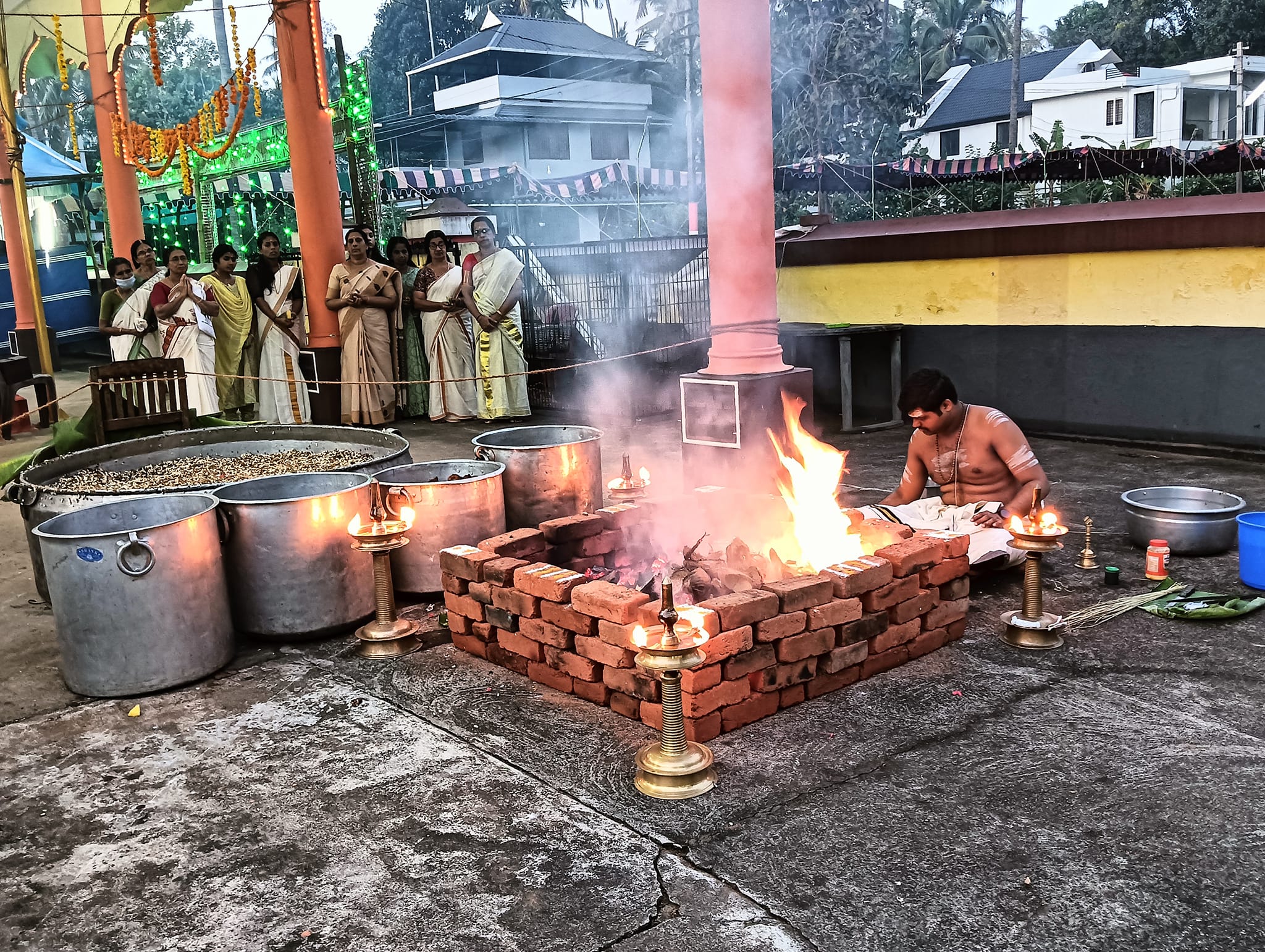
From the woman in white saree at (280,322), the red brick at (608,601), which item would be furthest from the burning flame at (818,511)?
the woman in white saree at (280,322)

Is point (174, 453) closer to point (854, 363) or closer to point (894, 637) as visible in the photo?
point (894, 637)

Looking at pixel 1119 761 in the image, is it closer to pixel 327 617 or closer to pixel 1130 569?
pixel 1130 569

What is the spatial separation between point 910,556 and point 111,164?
51.3ft

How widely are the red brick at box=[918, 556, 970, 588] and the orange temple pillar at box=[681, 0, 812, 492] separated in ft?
7.78

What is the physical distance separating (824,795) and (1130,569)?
2846 millimetres

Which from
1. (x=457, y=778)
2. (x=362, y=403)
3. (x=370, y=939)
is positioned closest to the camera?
(x=370, y=939)

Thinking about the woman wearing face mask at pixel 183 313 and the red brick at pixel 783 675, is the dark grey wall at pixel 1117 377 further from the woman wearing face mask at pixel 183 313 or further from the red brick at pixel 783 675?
the woman wearing face mask at pixel 183 313

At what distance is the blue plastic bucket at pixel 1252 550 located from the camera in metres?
4.82

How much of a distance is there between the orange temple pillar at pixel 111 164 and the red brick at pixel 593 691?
1432 cm

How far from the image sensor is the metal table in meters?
9.62

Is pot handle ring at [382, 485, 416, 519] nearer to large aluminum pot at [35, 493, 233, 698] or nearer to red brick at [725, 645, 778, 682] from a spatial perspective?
large aluminum pot at [35, 493, 233, 698]

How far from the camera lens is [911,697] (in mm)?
4039

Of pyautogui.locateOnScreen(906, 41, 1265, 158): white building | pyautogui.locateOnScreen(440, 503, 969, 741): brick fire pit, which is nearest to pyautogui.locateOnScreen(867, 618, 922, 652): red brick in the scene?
pyautogui.locateOnScreen(440, 503, 969, 741): brick fire pit

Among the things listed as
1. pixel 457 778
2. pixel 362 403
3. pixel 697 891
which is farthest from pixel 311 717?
pixel 362 403
